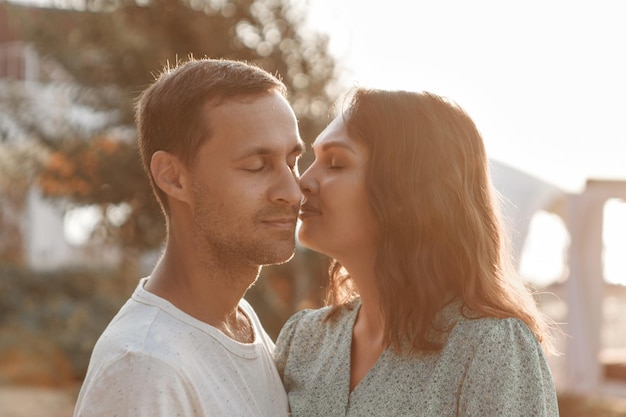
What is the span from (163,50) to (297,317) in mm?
5481

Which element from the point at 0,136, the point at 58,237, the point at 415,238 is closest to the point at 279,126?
the point at 415,238

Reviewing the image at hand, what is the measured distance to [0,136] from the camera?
9008 mm

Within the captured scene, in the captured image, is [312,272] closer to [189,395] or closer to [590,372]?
[590,372]

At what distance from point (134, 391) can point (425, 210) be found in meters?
0.92

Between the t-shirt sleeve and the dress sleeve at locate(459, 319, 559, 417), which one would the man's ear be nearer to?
the t-shirt sleeve

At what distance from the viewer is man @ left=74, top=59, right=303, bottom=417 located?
7.78ft

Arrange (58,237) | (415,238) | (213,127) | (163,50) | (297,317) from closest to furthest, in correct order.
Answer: (213,127) → (415,238) → (297,317) → (163,50) → (58,237)

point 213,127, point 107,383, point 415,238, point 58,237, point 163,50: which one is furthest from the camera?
point 58,237

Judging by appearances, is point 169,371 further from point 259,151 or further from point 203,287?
point 259,151

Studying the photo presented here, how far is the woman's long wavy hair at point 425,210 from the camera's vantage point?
2547 mm

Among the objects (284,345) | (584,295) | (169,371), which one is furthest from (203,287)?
(584,295)

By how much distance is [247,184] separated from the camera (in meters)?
2.43

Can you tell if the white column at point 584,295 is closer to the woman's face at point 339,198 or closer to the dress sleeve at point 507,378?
the woman's face at point 339,198

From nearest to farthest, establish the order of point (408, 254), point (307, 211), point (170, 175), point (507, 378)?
point (507, 378) < point (170, 175) < point (408, 254) < point (307, 211)
